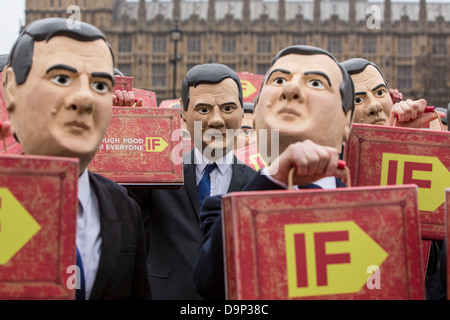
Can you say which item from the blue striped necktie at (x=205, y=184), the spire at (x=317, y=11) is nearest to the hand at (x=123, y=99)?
the blue striped necktie at (x=205, y=184)

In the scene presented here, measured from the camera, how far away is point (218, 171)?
10.2 feet

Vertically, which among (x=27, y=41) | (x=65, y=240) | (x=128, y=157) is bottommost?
(x=65, y=240)

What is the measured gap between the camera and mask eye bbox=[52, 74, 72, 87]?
1.93 metres

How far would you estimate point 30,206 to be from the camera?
1707mm

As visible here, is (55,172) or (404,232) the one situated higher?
(55,172)

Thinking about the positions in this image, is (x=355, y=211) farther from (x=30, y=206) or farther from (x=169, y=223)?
(x=169, y=223)

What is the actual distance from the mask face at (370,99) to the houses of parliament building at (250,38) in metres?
36.6

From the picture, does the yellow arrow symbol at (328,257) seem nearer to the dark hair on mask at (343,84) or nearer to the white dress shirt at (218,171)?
the dark hair on mask at (343,84)

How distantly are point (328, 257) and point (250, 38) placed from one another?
39.4 m

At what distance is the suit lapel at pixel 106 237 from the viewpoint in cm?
193
